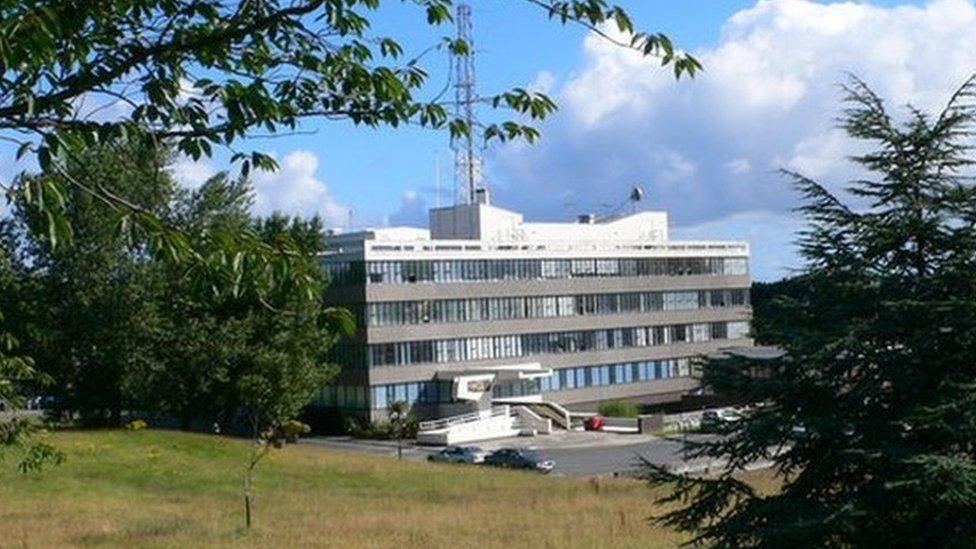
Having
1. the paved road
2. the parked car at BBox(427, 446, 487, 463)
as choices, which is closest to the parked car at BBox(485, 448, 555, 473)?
the paved road

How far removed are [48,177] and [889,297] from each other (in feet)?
31.8

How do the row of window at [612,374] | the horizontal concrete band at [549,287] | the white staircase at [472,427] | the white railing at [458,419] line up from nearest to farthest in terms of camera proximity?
the white staircase at [472,427]
the white railing at [458,419]
the horizontal concrete band at [549,287]
the row of window at [612,374]

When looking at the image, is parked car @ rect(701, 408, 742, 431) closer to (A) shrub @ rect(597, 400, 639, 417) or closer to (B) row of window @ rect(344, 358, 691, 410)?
(B) row of window @ rect(344, 358, 691, 410)

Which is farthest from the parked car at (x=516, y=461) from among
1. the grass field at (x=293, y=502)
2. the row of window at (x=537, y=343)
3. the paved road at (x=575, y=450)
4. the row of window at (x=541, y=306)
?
the row of window at (x=541, y=306)

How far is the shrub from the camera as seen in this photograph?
82.9 m

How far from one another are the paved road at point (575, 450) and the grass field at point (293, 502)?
6391 millimetres

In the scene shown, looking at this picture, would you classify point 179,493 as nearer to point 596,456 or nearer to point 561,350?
point 596,456

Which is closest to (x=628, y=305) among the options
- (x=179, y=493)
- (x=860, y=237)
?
(x=179, y=493)

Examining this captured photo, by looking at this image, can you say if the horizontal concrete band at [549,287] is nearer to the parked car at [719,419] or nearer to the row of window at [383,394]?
the row of window at [383,394]

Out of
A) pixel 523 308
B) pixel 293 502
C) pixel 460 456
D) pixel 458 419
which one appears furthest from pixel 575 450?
pixel 293 502

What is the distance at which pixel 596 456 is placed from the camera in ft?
204

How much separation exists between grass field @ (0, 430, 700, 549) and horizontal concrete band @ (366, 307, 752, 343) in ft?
55.5

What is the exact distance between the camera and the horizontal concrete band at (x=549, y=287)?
74.4 metres

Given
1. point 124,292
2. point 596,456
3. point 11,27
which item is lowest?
point 596,456
